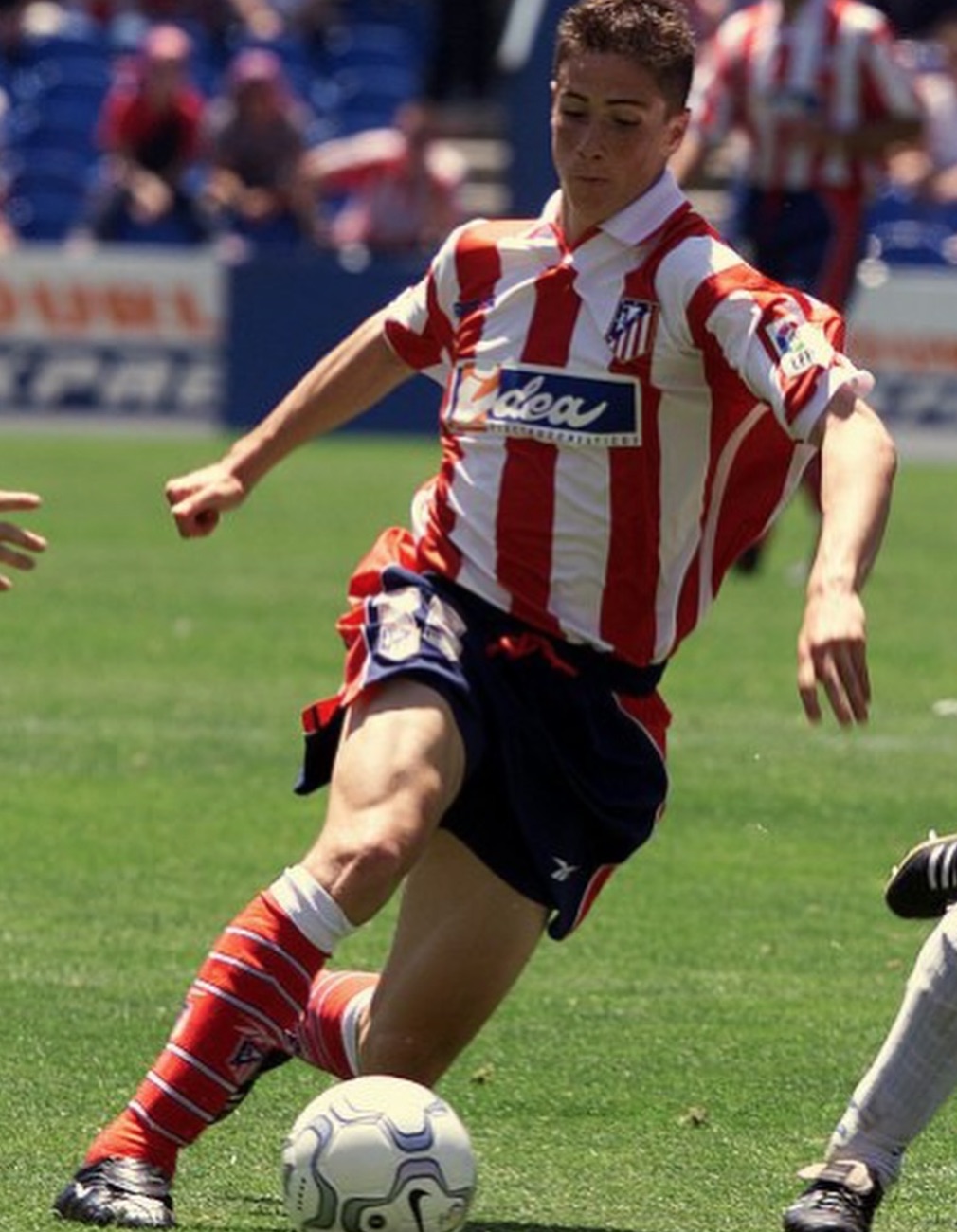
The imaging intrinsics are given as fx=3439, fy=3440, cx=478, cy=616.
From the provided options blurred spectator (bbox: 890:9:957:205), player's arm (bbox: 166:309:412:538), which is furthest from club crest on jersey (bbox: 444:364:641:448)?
blurred spectator (bbox: 890:9:957:205)

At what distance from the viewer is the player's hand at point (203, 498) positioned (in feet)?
19.3

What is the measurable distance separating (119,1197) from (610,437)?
1454 millimetres

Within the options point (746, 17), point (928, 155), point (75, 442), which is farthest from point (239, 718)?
point (928, 155)

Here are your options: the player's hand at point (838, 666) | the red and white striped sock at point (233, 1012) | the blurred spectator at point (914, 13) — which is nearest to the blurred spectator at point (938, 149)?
the blurred spectator at point (914, 13)

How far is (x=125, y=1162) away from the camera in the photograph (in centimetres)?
520

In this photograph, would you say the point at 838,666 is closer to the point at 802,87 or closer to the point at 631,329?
the point at 631,329

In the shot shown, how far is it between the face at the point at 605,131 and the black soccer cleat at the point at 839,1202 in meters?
1.59

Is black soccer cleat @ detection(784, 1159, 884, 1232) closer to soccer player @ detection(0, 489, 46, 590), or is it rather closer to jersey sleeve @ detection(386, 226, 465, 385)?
jersey sleeve @ detection(386, 226, 465, 385)

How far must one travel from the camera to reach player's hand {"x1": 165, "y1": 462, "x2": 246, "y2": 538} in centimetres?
588

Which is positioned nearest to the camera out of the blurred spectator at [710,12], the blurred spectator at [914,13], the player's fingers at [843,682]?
the player's fingers at [843,682]

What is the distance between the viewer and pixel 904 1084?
527cm

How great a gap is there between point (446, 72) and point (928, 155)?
15.3 ft

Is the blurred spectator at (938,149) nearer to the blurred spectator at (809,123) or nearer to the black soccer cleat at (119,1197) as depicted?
the blurred spectator at (809,123)

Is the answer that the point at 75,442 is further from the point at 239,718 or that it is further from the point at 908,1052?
the point at 908,1052
